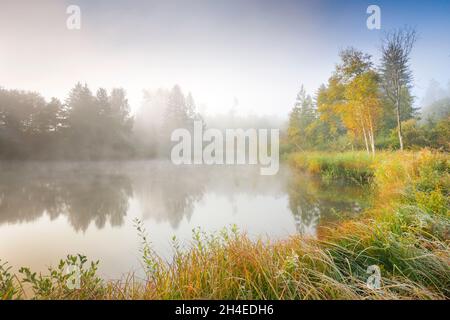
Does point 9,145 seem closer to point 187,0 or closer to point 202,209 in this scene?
point 202,209

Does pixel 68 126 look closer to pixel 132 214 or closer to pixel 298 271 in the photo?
pixel 132 214

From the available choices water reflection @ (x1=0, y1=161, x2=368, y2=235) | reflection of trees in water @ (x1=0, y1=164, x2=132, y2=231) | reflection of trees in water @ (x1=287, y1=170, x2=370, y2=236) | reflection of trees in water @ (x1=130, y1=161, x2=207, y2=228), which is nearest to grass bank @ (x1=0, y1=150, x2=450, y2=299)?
reflection of trees in water @ (x1=287, y1=170, x2=370, y2=236)

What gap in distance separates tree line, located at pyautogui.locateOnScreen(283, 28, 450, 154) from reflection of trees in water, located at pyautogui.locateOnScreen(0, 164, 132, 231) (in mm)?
7176

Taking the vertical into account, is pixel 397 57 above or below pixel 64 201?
above

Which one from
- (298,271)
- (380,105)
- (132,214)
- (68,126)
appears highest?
(380,105)

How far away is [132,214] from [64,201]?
2.33m

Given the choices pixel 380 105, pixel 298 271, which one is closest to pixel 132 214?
pixel 298 271

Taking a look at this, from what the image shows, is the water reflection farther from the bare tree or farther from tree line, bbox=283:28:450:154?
the bare tree

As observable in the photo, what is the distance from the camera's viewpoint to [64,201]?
5.05 meters

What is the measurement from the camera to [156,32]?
402 cm

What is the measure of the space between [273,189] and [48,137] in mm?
8724

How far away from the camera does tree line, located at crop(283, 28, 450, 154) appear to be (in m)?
4.48
